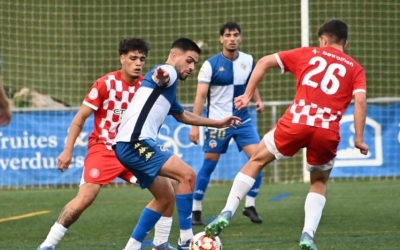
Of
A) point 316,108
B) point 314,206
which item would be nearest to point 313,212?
point 314,206

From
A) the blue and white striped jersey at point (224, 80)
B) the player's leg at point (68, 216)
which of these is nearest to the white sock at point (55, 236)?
the player's leg at point (68, 216)

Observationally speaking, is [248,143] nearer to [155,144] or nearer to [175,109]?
[175,109]

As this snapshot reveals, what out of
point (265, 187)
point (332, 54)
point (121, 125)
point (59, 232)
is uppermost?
point (332, 54)

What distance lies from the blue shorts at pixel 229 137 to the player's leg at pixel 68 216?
10.2ft

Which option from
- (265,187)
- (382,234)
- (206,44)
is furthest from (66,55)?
(382,234)

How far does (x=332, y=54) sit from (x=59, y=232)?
100 inches

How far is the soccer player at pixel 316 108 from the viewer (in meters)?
7.21

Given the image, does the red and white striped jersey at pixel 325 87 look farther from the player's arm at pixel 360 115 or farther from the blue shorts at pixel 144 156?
the blue shorts at pixel 144 156

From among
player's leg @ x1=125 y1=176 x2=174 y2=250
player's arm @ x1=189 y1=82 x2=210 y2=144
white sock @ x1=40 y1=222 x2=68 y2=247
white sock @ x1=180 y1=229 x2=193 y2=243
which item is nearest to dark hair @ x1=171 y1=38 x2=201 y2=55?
player's leg @ x1=125 y1=176 x2=174 y2=250

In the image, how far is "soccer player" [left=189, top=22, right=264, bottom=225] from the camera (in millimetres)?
10422

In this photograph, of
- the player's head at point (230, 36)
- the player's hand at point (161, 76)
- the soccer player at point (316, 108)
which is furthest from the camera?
the player's head at point (230, 36)

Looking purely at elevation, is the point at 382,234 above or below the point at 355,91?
below

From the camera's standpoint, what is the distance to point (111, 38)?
74.1 feet

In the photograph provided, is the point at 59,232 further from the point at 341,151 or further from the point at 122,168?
the point at 341,151
